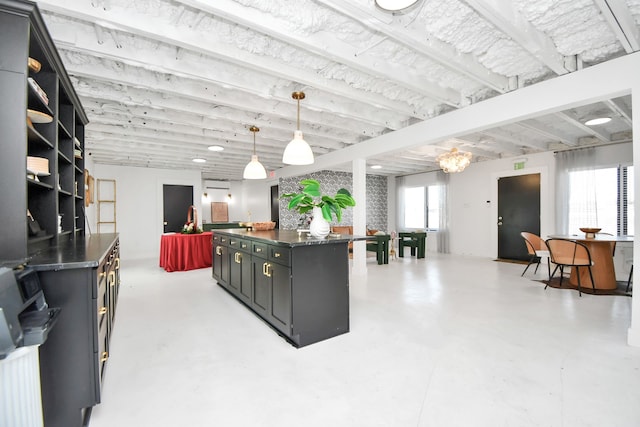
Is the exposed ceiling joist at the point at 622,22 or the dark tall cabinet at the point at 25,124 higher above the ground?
the exposed ceiling joist at the point at 622,22

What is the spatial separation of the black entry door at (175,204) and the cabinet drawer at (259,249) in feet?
22.0

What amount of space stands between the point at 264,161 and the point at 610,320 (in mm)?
7138

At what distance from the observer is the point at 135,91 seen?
3605mm

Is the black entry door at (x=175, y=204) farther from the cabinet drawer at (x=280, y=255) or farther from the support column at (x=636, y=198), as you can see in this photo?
the support column at (x=636, y=198)

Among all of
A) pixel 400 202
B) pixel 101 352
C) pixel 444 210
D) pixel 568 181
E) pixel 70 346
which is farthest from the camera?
pixel 400 202

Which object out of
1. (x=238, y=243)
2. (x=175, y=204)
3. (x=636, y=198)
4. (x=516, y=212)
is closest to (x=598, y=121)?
(x=636, y=198)

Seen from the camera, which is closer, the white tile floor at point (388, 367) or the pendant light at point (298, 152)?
the white tile floor at point (388, 367)

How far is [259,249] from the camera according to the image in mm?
3102

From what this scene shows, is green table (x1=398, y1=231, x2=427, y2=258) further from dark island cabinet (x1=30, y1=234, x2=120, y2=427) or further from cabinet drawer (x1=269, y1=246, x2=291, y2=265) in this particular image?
dark island cabinet (x1=30, y1=234, x2=120, y2=427)

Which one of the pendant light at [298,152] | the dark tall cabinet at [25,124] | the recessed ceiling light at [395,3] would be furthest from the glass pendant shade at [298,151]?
the dark tall cabinet at [25,124]

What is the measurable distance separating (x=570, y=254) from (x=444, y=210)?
4.49 metres

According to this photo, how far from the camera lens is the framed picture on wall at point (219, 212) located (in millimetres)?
12348

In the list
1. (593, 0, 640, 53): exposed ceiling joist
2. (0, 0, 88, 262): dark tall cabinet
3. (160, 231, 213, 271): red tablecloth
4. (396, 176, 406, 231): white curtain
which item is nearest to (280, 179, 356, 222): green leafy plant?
(0, 0, 88, 262): dark tall cabinet

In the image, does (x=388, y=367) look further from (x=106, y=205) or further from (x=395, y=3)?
(x=106, y=205)
